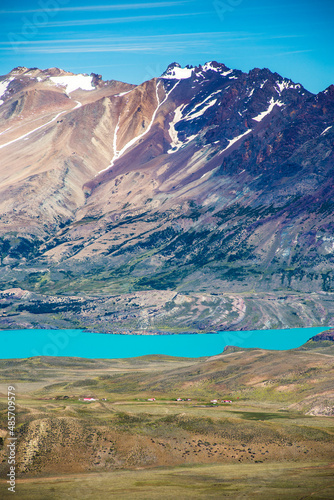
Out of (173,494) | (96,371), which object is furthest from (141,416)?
(96,371)

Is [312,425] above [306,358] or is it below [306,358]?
below

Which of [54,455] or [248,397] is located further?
[248,397]

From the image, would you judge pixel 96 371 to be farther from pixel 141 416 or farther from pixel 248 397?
Result: pixel 141 416

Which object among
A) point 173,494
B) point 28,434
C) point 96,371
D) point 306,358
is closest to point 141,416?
point 28,434

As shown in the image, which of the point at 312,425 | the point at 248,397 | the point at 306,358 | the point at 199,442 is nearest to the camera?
the point at 199,442

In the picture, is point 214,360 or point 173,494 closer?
point 173,494

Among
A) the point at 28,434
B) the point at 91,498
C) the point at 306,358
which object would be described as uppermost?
the point at 306,358

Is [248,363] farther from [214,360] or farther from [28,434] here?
[28,434]

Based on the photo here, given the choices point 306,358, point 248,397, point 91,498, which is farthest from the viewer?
point 306,358

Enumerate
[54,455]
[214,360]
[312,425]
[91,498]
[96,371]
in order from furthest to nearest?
1. [96,371]
2. [214,360]
3. [312,425]
4. [54,455]
5. [91,498]
